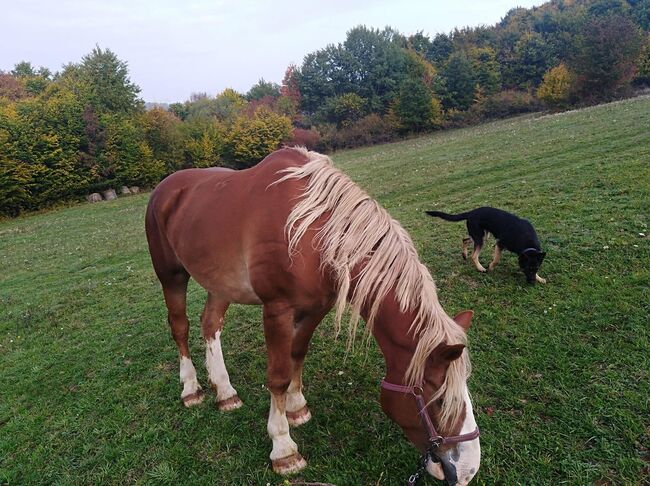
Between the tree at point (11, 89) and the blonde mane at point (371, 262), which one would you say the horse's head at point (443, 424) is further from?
the tree at point (11, 89)

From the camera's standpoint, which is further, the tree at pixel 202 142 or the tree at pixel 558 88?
the tree at pixel 202 142

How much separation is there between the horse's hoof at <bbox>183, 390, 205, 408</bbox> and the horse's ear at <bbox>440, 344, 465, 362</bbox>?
2.73m

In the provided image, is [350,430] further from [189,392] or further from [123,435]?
[123,435]

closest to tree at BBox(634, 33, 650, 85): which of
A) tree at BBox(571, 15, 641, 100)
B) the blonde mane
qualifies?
tree at BBox(571, 15, 641, 100)

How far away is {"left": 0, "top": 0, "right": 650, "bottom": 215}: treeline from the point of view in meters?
25.0

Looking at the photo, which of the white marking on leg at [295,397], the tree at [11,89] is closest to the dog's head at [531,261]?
the white marking on leg at [295,397]

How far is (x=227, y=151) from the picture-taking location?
110 feet

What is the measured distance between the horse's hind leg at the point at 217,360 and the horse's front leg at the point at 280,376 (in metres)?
0.89

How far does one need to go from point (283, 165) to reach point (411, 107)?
1445 inches

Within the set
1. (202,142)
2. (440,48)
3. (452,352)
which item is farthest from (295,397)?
(440,48)

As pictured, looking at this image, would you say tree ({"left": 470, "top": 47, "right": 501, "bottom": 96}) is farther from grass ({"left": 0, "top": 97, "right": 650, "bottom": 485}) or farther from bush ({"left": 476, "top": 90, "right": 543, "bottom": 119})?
grass ({"left": 0, "top": 97, "right": 650, "bottom": 485})

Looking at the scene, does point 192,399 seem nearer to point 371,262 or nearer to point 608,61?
point 371,262

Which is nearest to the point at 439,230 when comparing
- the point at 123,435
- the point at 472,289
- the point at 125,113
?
the point at 472,289

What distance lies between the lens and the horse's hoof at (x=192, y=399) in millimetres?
3740
